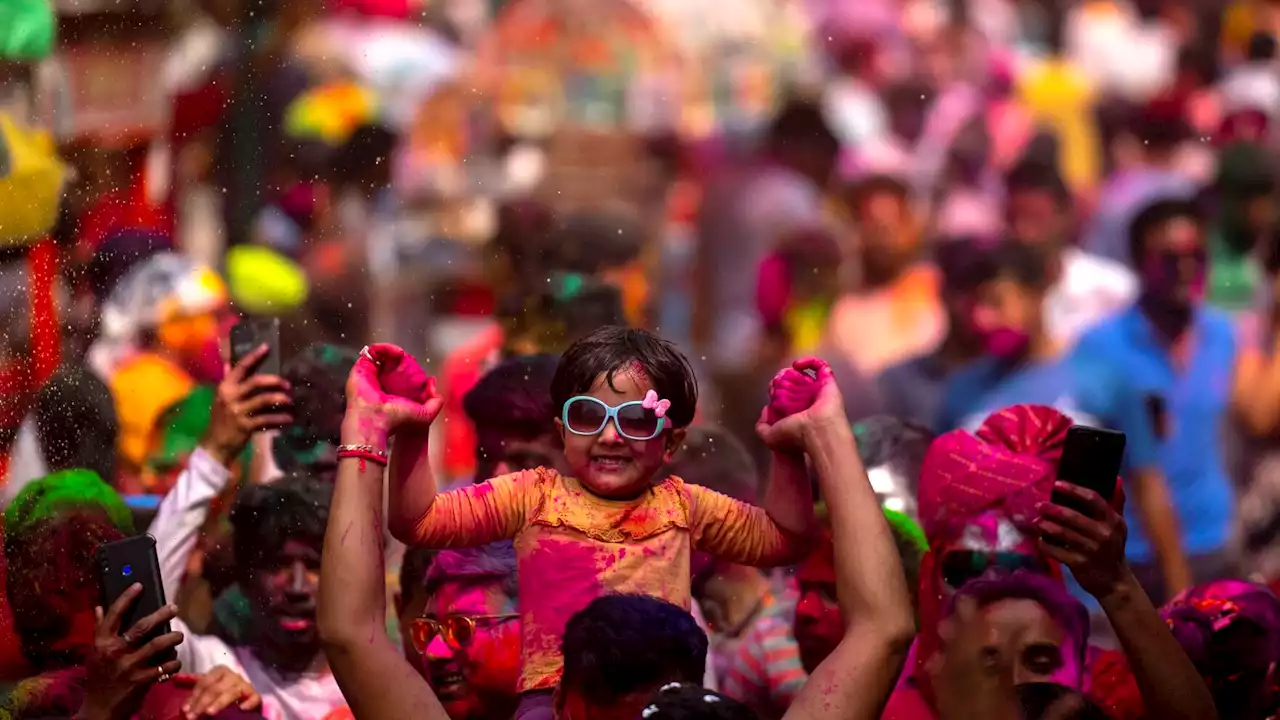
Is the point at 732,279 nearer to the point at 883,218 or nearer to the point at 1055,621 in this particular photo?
the point at 883,218

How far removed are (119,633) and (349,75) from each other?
7.97m

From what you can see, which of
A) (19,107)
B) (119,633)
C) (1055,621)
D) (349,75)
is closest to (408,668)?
(119,633)

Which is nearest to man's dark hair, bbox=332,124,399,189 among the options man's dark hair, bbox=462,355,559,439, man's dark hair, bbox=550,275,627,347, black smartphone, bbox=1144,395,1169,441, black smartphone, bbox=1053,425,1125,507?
man's dark hair, bbox=550,275,627,347

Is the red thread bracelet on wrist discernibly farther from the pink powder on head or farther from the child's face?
the pink powder on head

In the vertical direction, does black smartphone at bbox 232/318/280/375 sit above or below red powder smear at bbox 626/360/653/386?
above

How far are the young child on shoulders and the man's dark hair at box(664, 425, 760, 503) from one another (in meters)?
0.93

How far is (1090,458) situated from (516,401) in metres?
1.62

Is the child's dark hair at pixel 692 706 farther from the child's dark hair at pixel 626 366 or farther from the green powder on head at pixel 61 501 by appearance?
the green powder on head at pixel 61 501

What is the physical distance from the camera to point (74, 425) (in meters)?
6.10

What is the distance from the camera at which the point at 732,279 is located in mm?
10945

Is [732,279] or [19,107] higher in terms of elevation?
[19,107]

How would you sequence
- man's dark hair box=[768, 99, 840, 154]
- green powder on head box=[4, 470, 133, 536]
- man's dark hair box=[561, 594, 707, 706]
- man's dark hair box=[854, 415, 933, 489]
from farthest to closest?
man's dark hair box=[768, 99, 840, 154] < man's dark hair box=[854, 415, 933, 489] < green powder on head box=[4, 470, 133, 536] < man's dark hair box=[561, 594, 707, 706]

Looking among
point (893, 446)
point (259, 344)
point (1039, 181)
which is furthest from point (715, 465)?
point (1039, 181)

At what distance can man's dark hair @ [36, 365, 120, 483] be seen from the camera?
19.8 ft
